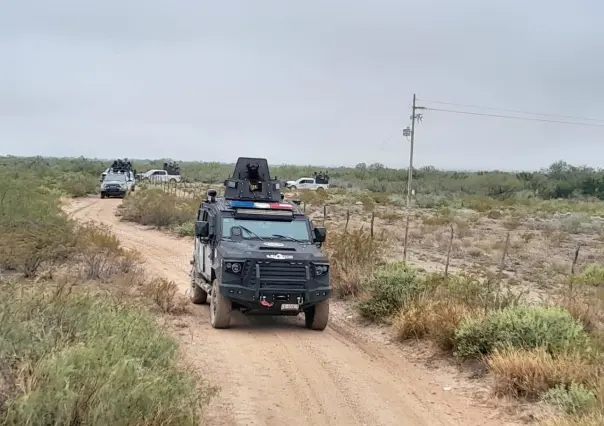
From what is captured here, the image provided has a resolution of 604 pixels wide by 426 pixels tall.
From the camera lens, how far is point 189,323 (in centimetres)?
1047

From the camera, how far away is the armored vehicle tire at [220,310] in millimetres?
9906

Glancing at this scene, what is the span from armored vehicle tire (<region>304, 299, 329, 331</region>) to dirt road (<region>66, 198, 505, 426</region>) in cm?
13

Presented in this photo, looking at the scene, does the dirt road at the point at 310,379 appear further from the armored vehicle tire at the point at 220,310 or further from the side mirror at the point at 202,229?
the side mirror at the point at 202,229

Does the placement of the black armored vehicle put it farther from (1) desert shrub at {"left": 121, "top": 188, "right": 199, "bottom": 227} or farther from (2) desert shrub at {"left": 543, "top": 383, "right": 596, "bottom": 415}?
(1) desert shrub at {"left": 121, "top": 188, "right": 199, "bottom": 227}

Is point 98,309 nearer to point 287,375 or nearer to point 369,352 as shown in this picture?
point 287,375

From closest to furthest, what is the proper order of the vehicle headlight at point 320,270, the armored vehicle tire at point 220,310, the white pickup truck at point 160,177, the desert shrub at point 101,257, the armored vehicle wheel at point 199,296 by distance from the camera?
the armored vehicle tire at point 220,310 < the vehicle headlight at point 320,270 < the armored vehicle wheel at point 199,296 < the desert shrub at point 101,257 < the white pickup truck at point 160,177

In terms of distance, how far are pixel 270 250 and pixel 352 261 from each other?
3.85 m

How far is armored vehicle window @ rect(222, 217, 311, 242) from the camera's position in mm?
10945

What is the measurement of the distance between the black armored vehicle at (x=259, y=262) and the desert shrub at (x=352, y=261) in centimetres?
224

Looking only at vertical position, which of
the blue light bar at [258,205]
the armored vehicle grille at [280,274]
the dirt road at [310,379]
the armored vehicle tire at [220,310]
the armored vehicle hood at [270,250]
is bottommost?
the dirt road at [310,379]

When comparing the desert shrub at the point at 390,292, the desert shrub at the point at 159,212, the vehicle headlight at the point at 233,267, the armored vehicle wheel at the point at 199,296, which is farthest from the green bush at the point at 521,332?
the desert shrub at the point at 159,212

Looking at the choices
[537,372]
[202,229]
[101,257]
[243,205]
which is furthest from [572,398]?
[101,257]

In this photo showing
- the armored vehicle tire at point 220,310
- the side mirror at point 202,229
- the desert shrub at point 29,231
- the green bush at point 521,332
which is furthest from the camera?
the desert shrub at point 29,231

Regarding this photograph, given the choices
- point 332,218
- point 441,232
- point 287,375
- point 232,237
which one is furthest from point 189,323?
point 332,218
